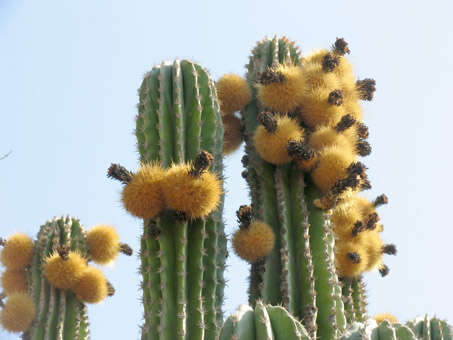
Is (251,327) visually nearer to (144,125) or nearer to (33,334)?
(144,125)

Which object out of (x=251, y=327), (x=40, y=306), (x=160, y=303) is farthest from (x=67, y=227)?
(x=251, y=327)

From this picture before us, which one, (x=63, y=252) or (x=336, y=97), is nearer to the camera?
(x=336, y=97)

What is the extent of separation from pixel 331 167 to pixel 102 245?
118 inches

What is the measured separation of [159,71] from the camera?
23.1 ft

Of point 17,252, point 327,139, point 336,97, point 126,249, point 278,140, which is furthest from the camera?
point 126,249

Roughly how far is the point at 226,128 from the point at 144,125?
1.53m

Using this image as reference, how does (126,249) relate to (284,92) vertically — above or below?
below

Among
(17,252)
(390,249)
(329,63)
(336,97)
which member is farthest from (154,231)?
(390,249)

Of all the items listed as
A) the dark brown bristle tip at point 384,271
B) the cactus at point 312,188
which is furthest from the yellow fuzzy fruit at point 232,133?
the dark brown bristle tip at point 384,271

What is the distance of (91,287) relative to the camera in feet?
25.6

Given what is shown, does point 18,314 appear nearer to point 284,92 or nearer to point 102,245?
point 102,245

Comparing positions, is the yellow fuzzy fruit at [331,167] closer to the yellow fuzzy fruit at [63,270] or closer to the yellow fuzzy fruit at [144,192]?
the yellow fuzzy fruit at [144,192]

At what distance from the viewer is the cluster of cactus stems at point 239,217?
605 centimetres

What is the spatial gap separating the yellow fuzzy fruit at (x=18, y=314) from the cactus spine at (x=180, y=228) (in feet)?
6.82
